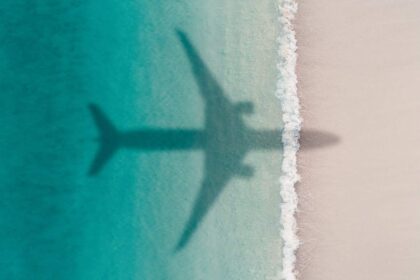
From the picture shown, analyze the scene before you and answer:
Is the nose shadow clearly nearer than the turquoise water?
No

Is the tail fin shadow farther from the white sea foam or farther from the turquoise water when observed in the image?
the white sea foam

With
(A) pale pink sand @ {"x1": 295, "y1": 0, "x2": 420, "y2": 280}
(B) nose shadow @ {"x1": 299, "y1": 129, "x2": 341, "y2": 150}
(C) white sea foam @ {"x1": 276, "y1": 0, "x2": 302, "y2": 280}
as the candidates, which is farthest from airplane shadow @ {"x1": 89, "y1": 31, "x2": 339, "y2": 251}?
(A) pale pink sand @ {"x1": 295, "y1": 0, "x2": 420, "y2": 280}

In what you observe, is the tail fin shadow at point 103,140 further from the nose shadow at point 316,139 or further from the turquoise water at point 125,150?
the nose shadow at point 316,139

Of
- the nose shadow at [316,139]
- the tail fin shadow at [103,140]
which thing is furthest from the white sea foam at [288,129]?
the tail fin shadow at [103,140]

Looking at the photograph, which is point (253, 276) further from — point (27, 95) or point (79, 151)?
point (27, 95)

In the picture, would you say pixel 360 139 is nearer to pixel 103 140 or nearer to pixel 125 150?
pixel 125 150

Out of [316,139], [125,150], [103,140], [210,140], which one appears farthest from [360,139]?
[103,140]
